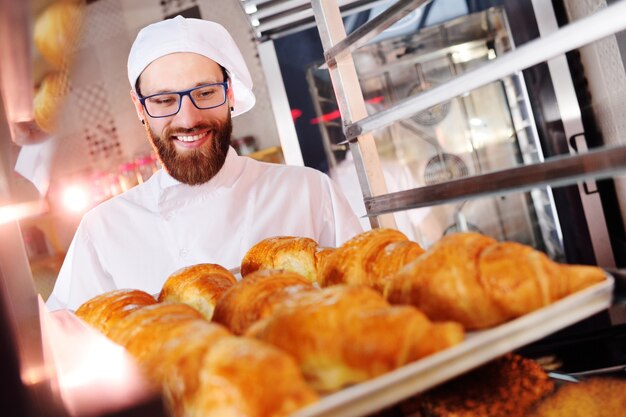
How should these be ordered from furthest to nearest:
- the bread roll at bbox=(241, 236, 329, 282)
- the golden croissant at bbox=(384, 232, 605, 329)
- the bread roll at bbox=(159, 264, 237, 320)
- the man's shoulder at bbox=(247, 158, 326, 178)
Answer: the man's shoulder at bbox=(247, 158, 326, 178)
the bread roll at bbox=(241, 236, 329, 282)
the bread roll at bbox=(159, 264, 237, 320)
the golden croissant at bbox=(384, 232, 605, 329)

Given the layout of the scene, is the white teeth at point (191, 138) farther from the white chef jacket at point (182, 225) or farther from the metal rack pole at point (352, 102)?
the metal rack pole at point (352, 102)

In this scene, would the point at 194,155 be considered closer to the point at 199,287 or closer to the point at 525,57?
the point at 199,287

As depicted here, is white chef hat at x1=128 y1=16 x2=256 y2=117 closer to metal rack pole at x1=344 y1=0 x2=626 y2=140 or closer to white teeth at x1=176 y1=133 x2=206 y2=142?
white teeth at x1=176 y1=133 x2=206 y2=142

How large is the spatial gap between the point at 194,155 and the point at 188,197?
18 centimetres

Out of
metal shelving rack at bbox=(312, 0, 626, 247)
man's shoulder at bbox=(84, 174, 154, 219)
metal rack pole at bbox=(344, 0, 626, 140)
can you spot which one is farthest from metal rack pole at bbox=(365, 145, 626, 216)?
man's shoulder at bbox=(84, 174, 154, 219)

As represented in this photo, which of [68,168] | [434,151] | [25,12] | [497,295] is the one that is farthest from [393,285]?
[68,168]

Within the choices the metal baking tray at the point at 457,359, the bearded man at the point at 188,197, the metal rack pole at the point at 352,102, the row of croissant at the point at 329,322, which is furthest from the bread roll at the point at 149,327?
the bearded man at the point at 188,197

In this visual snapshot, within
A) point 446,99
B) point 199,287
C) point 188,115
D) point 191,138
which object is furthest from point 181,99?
point 446,99

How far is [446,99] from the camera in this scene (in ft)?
3.19

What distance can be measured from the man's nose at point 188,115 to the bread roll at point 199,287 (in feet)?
3.73

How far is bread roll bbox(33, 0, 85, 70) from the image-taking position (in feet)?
1.56

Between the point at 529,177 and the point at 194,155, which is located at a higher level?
the point at 194,155

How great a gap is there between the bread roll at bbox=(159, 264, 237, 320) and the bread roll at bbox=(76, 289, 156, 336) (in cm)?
8

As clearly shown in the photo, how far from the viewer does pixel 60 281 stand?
231 centimetres
